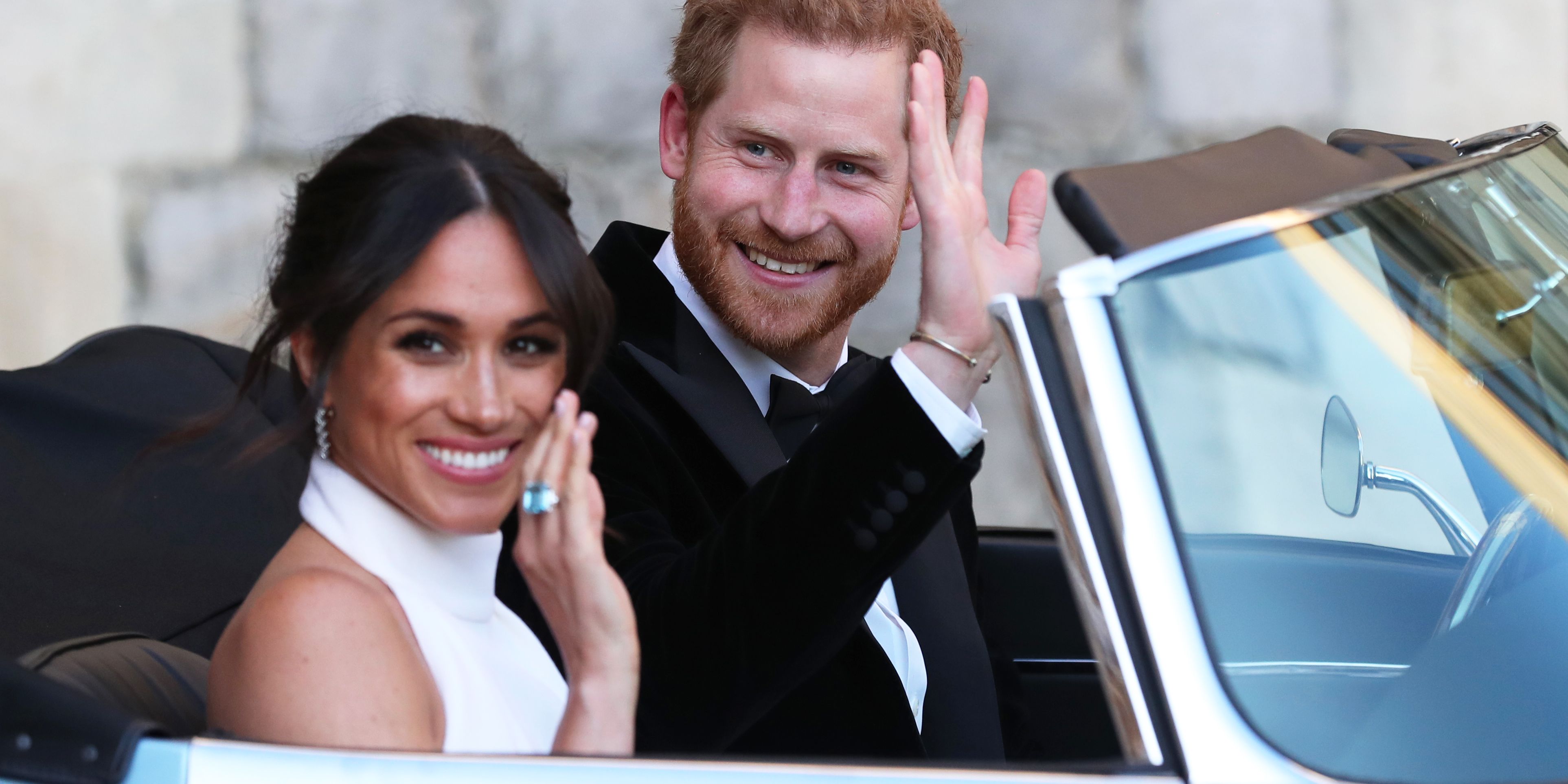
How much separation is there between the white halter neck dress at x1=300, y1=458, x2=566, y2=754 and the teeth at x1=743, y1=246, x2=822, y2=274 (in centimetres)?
72

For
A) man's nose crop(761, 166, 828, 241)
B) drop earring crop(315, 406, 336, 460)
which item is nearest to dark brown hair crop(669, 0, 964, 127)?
man's nose crop(761, 166, 828, 241)

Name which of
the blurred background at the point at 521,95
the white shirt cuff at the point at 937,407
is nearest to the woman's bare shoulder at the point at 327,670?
the white shirt cuff at the point at 937,407

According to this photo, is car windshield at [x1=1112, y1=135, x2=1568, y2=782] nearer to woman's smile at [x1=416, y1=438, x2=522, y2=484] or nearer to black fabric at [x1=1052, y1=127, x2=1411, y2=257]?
black fabric at [x1=1052, y1=127, x2=1411, y2=257]

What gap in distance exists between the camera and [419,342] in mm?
1297

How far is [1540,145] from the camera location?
1804 mm

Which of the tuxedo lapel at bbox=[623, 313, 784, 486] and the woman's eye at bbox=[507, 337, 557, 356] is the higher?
the woman's eye at bbox=[507, 337, 557, 356]

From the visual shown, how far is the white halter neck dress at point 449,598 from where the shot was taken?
4.41 feet

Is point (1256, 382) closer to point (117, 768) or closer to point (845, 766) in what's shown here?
point (845, 766)

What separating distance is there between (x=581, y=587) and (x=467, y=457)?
0.17 m

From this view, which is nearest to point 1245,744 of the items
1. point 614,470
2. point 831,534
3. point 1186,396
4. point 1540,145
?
point 1186,396

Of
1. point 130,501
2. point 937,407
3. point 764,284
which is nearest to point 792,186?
point 764,284

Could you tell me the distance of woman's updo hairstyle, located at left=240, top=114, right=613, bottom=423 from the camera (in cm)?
132

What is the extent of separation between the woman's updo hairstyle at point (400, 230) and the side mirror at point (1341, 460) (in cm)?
75

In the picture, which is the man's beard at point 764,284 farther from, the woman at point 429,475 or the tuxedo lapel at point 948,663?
the woman at point 429,475
